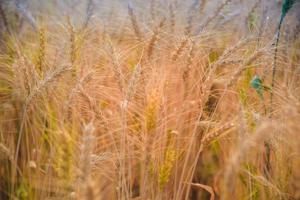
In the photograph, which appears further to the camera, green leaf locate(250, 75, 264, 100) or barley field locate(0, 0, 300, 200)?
green leaf locate(250, 75, 264, 100)

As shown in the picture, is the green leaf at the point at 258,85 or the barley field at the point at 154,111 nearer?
the barley field at the point at 154,111

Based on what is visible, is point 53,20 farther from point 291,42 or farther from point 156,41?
point 291,42

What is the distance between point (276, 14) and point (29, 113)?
111 centimetres

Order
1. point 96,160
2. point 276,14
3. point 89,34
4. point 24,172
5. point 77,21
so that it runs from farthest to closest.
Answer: point 276,14 < point 77,21 < point 89,34 < point 24,172 < point 96,160

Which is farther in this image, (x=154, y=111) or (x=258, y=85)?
(x=258, y=85)

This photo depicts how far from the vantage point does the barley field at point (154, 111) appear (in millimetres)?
815

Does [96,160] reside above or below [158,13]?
below

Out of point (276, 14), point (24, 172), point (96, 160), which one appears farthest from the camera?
point (276, 14)

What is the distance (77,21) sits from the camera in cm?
133

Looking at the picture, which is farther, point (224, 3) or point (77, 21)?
point (77, 21)

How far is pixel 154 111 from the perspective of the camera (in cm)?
78

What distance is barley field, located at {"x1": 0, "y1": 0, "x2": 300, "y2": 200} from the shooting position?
81 cm

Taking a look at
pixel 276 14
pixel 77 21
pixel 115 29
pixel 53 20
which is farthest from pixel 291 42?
pixel 53 20

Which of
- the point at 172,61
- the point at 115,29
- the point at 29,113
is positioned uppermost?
the point at 115,29
